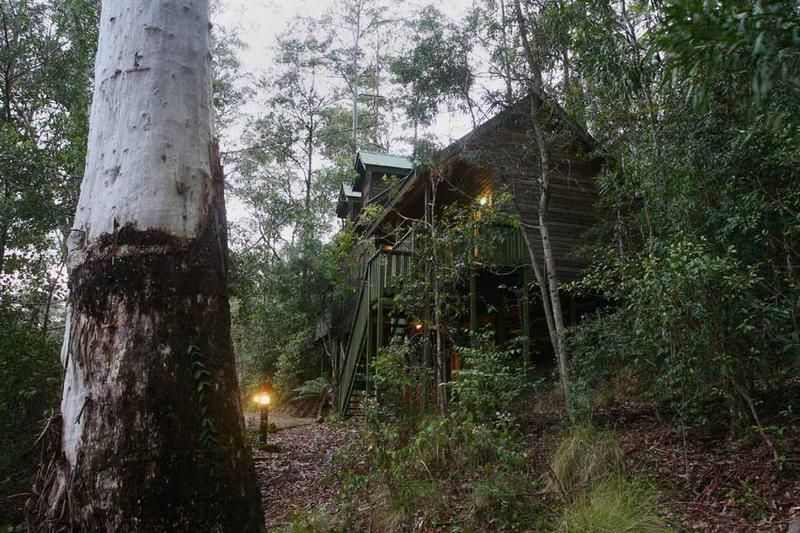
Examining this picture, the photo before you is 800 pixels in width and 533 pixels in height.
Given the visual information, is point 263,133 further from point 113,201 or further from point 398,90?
point 113,201

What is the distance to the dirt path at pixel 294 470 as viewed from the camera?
248 inches

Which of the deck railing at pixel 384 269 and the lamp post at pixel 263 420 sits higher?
the deck railing at pixel 384 269

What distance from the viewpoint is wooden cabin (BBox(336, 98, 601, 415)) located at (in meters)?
9.37

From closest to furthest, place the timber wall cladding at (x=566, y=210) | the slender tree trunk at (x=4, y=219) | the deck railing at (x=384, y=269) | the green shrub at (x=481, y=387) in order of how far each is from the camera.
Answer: the green shrub at (x=481, y=387), the slender tree trunk at (x=4, y=219), the deck railing at (x=384, y=269), the timber wall cladding at (x=566, y=210)

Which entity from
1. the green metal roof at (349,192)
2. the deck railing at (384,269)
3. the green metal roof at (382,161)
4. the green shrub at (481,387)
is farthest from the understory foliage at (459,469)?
the green metal roof at (349,192)

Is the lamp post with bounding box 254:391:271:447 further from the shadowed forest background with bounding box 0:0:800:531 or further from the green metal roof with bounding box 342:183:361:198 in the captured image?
the green metal roof with bounding box 342:183:361:198

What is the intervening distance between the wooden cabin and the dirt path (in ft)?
4.65

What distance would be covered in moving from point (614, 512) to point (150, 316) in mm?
3811

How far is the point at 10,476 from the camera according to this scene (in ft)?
21.8

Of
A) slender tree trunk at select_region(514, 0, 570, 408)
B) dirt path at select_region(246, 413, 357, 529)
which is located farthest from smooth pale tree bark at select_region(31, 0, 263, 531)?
Result: slender tree trunk at select_region(514, 0, 570, 408)

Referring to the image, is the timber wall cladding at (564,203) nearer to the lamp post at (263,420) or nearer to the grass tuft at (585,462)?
the lamp post at (263,420)

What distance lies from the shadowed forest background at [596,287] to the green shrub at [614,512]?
0.02 meters

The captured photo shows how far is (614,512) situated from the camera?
4.04 metres

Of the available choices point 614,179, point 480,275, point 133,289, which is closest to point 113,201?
point 133,289
